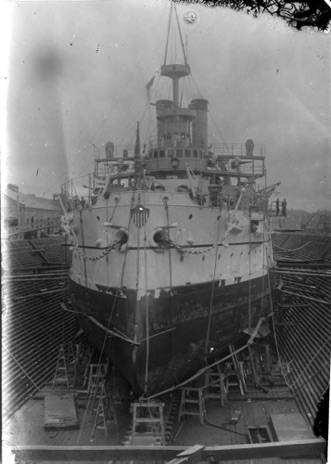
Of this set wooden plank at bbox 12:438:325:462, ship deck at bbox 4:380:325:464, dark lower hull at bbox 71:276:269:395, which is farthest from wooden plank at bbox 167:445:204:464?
dark lower hull at bbox 71:276:269:395

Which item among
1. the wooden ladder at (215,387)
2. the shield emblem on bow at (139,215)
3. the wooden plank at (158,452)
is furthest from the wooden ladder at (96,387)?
the shield emblem on bow at (139,215)

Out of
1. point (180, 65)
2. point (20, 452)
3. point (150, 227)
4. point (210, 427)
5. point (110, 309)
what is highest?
point (180, 65)

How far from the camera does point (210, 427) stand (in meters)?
5.91

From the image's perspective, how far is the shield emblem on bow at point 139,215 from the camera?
5785mm

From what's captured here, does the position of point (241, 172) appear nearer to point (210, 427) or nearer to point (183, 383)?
point (183, 383)

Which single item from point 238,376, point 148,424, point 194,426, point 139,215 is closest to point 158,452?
point 148,424

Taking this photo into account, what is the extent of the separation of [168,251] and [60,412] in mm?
2819

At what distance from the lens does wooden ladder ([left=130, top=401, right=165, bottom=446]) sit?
17.2 ft

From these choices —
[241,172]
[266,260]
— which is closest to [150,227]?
[241,172]

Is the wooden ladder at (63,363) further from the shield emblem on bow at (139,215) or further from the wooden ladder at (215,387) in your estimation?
the shield emblem on bow at (139,215)

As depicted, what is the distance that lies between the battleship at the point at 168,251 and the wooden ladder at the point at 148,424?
0.27 m

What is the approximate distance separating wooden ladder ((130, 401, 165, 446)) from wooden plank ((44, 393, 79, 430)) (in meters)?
0.97

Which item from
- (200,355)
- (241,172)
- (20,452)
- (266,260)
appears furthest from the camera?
(266,260)

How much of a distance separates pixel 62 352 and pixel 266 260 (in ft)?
14.7
